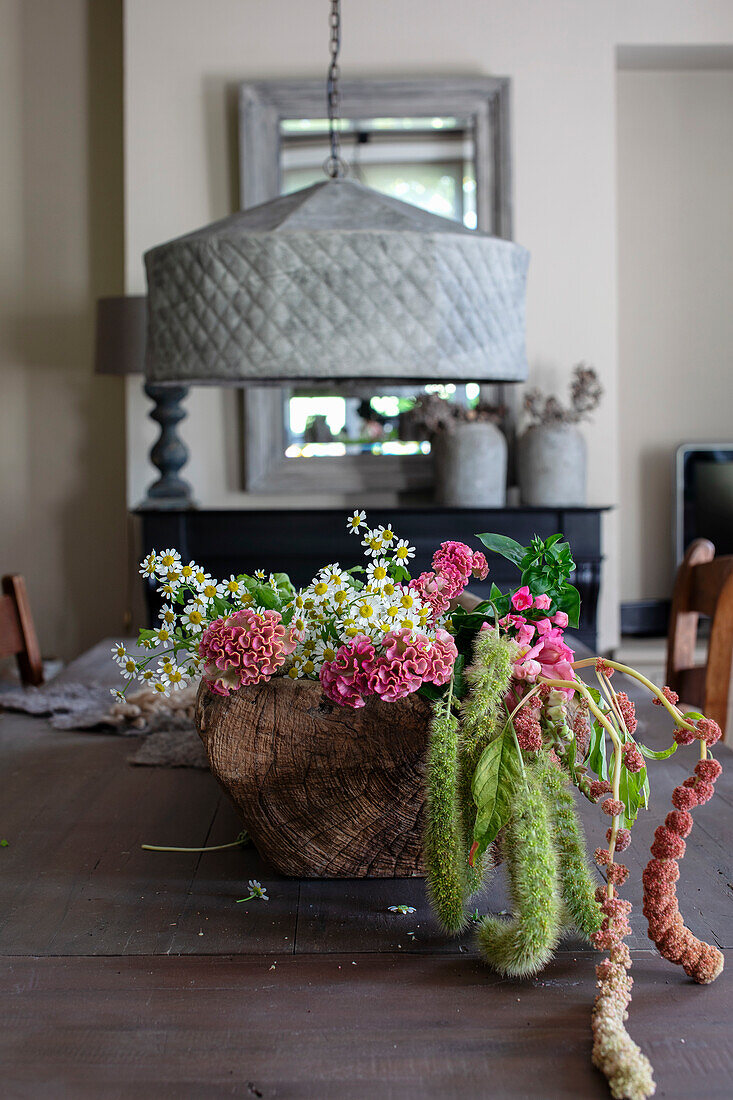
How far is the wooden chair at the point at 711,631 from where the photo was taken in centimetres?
168

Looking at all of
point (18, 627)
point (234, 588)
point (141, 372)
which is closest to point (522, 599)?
point (234, 588)

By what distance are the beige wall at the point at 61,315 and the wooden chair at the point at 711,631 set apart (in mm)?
2629

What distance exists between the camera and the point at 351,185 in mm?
1347

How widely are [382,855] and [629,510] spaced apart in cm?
335

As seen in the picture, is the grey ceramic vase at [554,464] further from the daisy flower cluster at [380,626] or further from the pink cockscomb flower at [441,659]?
the pink cockscomb flower at [441,659]

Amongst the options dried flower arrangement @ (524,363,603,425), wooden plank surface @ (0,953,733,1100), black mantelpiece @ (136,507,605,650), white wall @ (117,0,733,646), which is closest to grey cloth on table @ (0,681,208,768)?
wooden plank surface @ (0,953,733,1100)

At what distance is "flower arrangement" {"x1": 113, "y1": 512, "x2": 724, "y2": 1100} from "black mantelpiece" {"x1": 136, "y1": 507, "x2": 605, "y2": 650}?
2.37 m

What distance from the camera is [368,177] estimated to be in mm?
3590

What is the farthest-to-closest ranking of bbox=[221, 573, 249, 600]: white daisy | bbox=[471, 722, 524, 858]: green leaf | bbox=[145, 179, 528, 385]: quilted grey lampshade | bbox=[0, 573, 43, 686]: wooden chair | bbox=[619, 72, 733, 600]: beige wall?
1. bbox=[619, 72, 733, 600]: beige wall
2. bbox=[0, 573, 43, 686]: wooden chair
3. bbox=[145, 179, 528, 385]: quilted grey lampshade
4. bbox=[221, 573, 249, 600]: white daisy
5. bbox=[471, 722, 524, 858]: green leaf

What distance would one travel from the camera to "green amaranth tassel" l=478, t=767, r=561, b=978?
68cm

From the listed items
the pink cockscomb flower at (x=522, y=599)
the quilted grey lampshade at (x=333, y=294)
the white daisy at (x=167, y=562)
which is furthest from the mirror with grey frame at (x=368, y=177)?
the pink cockscomb flower at (x=522, y=599)

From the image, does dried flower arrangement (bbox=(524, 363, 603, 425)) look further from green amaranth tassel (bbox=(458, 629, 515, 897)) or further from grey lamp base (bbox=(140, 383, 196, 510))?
green amaranth tassel (bbox=(458, 629, 515, 897))

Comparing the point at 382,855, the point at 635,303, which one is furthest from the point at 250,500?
the point at 382,855

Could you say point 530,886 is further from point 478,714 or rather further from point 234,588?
point 234,588
